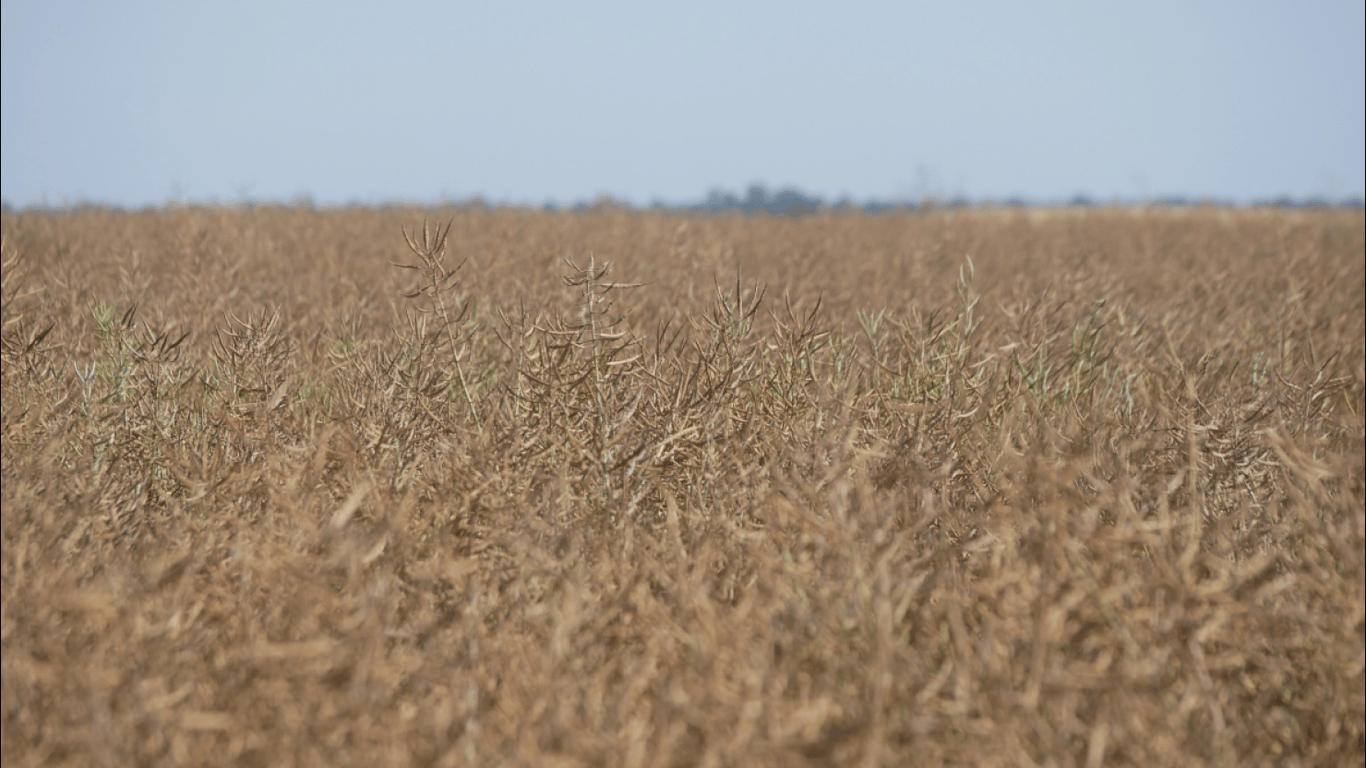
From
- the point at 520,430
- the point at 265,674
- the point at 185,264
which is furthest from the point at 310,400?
the point at 185,264

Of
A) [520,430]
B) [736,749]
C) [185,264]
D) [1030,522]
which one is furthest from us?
[185,264]

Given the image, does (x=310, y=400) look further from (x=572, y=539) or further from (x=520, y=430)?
(x=572, y=539)

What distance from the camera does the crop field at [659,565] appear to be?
1357mm

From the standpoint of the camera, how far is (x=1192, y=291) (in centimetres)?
702

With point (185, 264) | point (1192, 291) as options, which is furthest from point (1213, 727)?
point (1192, 291)

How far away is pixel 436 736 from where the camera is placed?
1352 millimetres

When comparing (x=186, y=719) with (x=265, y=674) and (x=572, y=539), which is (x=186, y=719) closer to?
(x=265, y=674)

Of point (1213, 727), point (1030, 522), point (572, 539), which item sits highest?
point (1030, 522)

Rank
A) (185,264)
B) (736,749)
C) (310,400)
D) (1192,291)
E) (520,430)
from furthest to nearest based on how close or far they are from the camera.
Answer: (1192,291)
(185,264)
(310,400)
(520,430)
(736,749)

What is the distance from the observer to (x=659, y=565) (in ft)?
5.63

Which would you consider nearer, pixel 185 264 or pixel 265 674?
pixel 265 674

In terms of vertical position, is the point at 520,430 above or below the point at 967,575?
above

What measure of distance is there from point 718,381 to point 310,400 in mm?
1458

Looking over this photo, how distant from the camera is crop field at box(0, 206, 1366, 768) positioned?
53.4 inches
